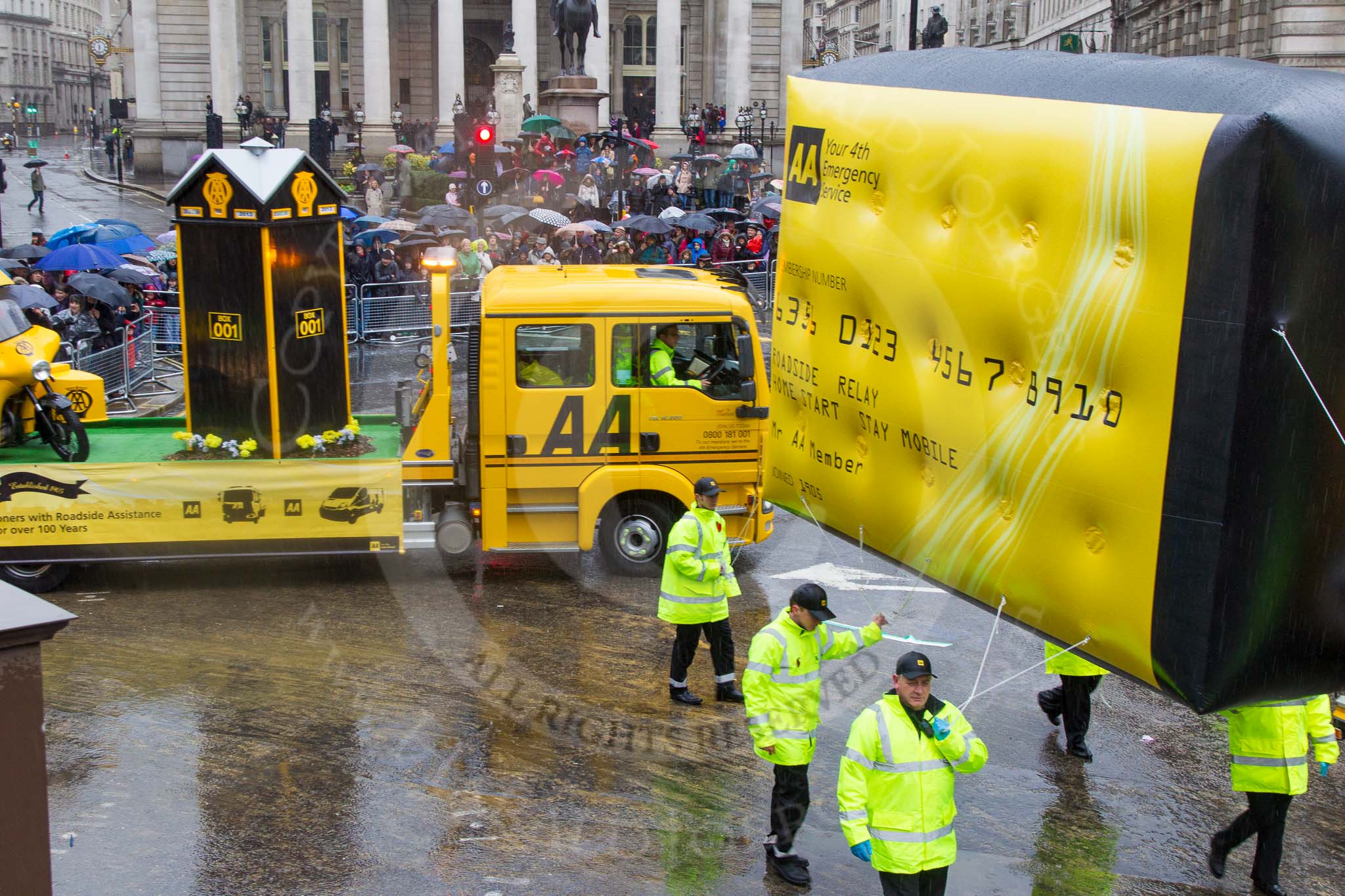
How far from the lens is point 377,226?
29172 millimetres

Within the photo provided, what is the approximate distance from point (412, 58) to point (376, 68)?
19.9 metres

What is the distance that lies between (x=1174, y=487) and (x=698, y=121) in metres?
55.4

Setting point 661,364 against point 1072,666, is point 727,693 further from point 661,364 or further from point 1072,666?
point 661,364

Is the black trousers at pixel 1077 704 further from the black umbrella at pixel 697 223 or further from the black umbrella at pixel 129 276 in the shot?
the black umbrella at pixel 697 223

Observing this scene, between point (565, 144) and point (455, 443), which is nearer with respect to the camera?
point (455, 443)

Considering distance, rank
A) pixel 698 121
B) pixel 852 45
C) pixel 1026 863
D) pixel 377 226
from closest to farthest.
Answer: pixel 1026 863 → pixel 377 226 → pixel 698 121 → pixel 852 45

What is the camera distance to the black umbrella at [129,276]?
22984 millimetres

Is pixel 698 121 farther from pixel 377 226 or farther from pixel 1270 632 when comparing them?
pixel 1270 632

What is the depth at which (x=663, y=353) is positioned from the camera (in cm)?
1172

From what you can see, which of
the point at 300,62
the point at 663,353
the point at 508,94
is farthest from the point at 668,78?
the point at 663,353

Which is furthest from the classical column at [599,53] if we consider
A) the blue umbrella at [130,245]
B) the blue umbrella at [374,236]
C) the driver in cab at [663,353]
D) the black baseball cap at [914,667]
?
the black baseball cap at [914,667]

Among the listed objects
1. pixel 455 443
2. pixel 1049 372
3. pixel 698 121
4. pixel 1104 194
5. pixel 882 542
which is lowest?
pixel 455 443

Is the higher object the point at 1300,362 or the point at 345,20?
the point at 345,20

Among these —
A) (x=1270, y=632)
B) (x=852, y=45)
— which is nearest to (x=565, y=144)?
(x=1270, y=632)
